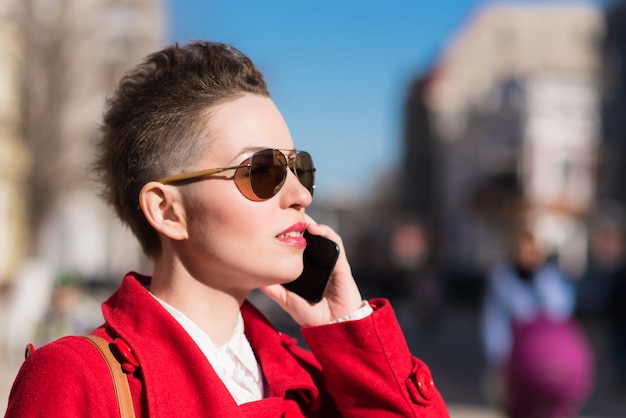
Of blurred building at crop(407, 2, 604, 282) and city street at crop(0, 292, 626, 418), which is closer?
city street at crop(0, 292, 626, 418)

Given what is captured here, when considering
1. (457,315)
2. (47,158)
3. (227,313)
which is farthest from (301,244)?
(457,315)

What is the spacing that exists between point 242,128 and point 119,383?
0.60m

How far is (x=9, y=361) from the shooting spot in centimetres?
1383

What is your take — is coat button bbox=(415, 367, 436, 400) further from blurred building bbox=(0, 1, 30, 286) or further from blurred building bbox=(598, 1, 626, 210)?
blurred building bbox=(598, 1, 626, 210)

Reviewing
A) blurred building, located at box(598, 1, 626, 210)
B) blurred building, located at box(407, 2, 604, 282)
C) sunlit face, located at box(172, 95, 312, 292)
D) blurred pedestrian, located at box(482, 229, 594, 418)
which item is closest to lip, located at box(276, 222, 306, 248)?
sunlit face, located at box(172, 95, 312, 292)

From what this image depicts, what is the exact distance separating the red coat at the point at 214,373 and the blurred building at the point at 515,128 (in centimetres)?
3536

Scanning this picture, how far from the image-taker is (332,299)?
7.13ft

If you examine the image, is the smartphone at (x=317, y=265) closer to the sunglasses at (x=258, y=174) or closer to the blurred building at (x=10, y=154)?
the sunglasses at (x=258, y=174)

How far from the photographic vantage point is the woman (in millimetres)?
1885

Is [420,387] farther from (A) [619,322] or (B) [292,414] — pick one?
(A) [619,322]

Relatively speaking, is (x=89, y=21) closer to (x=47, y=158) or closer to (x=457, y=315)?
(x=47, y=158)

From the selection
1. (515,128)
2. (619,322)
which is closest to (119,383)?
(619,322)

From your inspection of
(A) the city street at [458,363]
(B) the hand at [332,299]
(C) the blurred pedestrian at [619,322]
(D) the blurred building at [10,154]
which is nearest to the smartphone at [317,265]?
(B) the hand at [332,299]

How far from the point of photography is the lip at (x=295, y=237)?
2018 mm
